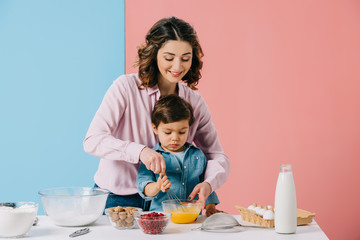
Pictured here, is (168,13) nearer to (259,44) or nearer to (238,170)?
(259,44)

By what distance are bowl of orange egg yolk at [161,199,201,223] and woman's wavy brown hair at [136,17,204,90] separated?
1.83ft

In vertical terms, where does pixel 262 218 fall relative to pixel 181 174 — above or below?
below

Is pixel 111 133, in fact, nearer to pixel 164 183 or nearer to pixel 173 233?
pixel 164 183

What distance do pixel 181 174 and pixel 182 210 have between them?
295 millimetres

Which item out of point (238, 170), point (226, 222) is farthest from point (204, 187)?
point (238, 170)

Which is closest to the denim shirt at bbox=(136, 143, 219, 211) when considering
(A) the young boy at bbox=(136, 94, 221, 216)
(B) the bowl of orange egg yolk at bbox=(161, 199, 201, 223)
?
(A) the young boy at bbox=(136, 94, 221, 216)

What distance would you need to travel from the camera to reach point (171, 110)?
1.87 meters

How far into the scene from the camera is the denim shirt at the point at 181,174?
184 cm

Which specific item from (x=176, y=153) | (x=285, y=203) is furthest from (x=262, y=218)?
(x=176, y=153)

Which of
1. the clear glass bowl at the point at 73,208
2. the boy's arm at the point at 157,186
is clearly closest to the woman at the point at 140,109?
the boy's arm at the point at 157,186

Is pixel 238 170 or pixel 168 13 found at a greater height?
pixel 168 13

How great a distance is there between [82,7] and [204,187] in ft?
8.11

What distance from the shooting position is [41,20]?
3.77 m

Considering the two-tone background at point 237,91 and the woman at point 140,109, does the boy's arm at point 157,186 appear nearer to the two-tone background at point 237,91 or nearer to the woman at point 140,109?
the woman at point 140,109
